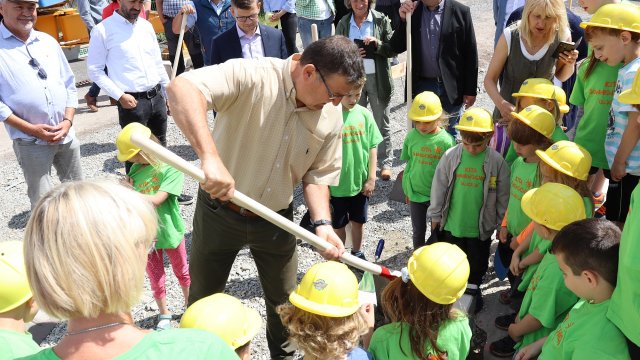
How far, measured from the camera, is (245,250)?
548 cm

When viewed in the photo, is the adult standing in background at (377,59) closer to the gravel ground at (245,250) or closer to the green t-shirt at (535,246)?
the gravel ground at (245,250)

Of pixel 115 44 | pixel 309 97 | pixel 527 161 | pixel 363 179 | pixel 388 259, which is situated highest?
pixel 309 97

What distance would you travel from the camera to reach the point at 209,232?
3428mm

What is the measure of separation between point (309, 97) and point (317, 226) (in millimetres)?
760

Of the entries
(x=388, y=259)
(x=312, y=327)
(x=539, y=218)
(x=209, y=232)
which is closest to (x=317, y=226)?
(x=209, y=232)

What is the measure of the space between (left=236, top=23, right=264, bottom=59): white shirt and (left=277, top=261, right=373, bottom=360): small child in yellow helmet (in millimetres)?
3660

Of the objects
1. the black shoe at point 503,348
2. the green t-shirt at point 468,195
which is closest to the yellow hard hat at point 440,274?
the black shoe at point 503,348

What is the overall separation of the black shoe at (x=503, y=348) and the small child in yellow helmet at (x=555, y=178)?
0.36 meters

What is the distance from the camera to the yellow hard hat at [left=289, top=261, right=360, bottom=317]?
105 inches

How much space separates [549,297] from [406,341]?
895 millimetres

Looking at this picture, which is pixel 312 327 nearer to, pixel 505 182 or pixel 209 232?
pixel 209 232

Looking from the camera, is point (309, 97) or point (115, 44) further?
point (115, 44)

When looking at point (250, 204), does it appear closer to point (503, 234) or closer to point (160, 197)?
point (160, 197)

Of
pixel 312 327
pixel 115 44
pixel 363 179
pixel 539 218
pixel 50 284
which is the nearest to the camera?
pixel 50 284
